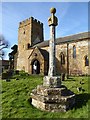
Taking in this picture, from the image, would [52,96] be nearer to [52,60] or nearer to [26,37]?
[52,60]

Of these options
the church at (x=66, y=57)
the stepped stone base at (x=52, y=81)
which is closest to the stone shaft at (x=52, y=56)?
the stepped stone base at (x=52, y=81)

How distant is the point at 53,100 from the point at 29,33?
34.3 meters

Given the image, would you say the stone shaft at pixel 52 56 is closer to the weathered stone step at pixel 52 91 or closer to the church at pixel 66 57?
the weathered stone step at pixel 52 91

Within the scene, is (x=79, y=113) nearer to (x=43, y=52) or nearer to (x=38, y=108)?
(x=38, y=108)

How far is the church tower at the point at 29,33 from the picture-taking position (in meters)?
42.0

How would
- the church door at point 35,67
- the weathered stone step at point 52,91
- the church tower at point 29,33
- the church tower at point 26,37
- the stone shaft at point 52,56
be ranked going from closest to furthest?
1. the weathered stone step at point 52,91
2. the stone shaft at point 52,56
3. the church door at point 35,67
4. the church tower at point 26,37
5. the church tower at point 29,33

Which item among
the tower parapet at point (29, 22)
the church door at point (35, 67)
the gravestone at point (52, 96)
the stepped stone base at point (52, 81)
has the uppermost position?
the tower parapet at point (29, 22)

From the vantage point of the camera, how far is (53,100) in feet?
31.8

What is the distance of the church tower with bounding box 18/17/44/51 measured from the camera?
138ft

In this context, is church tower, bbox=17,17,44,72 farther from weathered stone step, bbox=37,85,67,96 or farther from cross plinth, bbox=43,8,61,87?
weathered stone step, bbox=37,85,67,96

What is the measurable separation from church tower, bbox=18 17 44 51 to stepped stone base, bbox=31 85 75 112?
31043 mm

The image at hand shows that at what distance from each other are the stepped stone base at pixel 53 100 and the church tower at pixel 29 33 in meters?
31.0

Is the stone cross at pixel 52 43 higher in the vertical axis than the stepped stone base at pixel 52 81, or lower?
higher

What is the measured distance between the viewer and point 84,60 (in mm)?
28188
